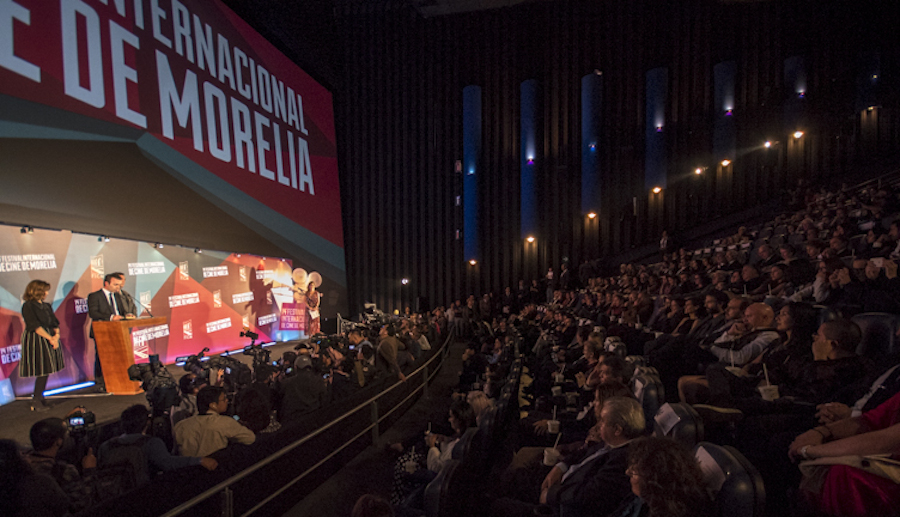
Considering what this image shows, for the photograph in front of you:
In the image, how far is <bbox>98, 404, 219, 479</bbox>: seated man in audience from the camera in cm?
236

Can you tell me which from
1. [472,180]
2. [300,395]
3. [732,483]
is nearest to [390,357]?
[300,395]

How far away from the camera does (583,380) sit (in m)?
3.47

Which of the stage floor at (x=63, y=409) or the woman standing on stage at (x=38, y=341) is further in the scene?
the woman standing on stage at (x=38, y=341)

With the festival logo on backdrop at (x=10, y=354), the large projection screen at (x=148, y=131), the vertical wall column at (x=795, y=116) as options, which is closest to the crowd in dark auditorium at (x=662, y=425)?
the festival logo on backdrop at (x=10, y=354)

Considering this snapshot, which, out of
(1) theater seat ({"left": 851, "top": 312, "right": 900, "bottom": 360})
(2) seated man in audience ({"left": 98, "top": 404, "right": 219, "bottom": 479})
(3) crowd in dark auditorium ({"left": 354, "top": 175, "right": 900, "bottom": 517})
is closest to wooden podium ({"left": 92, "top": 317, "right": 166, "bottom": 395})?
(2) seated man in audience ({"left": 98, "top": 404, "right": 219, "bottom": 479})

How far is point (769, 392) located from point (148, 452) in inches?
126

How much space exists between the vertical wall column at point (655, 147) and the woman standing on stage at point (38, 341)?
12558 millimetres

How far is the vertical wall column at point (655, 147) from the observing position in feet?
41.1

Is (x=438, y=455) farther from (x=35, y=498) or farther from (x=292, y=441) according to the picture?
(x=35, y=498)

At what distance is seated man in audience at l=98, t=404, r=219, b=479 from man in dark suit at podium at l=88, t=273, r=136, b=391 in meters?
3.24

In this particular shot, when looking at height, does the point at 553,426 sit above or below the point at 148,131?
below

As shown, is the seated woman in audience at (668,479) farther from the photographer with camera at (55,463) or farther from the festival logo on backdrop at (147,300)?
the festival logo on backdrop at (147,300)

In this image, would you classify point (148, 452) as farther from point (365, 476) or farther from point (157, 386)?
point (365, 476)

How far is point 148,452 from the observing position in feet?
8.04
